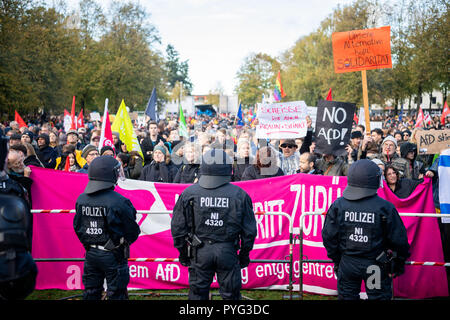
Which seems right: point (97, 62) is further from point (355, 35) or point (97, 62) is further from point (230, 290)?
point (230, 290)

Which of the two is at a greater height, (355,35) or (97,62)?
(97,62)

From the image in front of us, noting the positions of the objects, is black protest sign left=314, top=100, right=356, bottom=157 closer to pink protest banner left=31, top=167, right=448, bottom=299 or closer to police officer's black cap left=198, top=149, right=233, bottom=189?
pink protest banner left=31, top=167, right=448, bottom=299

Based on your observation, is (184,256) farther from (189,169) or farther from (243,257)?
(189,169)

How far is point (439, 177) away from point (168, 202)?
3.85 m

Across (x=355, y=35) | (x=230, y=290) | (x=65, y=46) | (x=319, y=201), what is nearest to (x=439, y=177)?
(x=319, y=201)

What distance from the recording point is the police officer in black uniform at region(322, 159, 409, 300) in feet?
14.1

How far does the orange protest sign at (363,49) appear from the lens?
10258 millimetres

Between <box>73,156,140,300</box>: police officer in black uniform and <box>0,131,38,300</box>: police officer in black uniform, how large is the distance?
1.40 meters

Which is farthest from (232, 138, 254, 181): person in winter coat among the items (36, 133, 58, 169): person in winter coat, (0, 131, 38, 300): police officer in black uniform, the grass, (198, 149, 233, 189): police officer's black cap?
(0, 131, 38, 300): police officer in black uniform

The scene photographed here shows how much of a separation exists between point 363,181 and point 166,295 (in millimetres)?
3267

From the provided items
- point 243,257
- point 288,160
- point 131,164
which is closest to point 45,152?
point 131,164

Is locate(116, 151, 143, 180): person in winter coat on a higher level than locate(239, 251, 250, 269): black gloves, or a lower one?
higher

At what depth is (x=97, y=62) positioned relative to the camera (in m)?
46.3

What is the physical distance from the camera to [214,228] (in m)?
4.49
